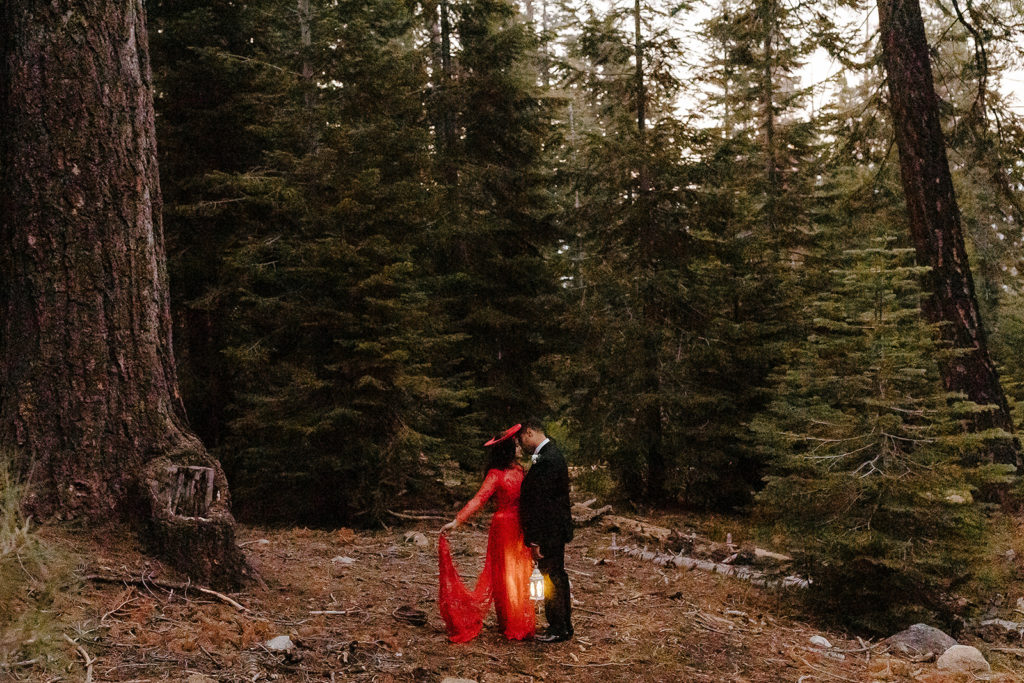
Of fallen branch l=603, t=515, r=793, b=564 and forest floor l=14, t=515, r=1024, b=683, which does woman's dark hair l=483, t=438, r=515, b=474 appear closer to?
forest floor l=14, t=515, r=1024, b=683

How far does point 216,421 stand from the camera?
42.8ft

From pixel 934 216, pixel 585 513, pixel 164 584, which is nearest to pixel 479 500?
pixel 164 584

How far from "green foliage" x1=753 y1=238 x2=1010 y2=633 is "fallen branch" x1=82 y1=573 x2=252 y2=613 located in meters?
5.48

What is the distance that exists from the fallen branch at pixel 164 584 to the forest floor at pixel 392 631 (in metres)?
0.02

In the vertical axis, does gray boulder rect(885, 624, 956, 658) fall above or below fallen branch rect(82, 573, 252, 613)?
below

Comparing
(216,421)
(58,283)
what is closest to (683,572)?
(58,283)

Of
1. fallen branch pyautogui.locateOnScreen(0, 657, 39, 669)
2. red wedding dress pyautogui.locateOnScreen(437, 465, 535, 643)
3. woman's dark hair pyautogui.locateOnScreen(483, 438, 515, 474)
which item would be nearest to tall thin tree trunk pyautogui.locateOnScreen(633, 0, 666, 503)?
woman's dark hair pyautogui.locateOnScreen(483, 438, 515, 474)

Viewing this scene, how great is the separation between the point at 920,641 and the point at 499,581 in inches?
155

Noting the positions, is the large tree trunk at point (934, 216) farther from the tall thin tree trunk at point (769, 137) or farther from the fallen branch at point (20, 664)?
the fallen branch at point (20, 664)

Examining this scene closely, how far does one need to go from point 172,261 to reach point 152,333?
7.55 metres

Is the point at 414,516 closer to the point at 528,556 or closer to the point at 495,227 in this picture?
the point at 528,556

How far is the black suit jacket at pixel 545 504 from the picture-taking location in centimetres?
593

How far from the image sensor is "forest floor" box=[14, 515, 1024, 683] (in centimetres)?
443

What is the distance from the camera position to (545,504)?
19.5 ft
